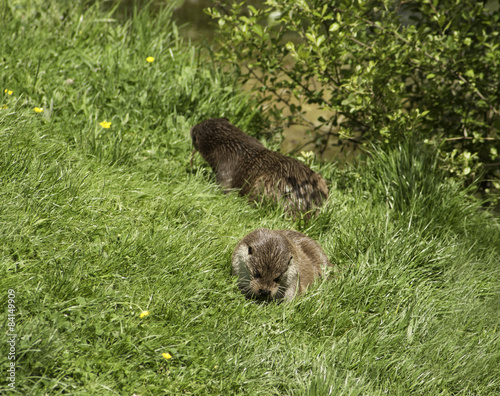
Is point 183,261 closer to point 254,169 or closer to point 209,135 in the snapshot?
point 254,169

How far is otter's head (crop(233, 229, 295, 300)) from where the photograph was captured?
12.1 feet

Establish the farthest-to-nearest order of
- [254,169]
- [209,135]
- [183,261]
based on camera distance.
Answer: [209,135], [254,169], [183,261]

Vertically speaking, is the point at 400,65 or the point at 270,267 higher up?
the point at 400,65

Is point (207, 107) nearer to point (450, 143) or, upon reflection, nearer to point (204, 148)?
point (204, 148)

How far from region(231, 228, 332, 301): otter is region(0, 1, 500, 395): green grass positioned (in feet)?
0.31

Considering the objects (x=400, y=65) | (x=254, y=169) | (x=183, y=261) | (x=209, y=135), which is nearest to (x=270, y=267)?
(x=183, y=261)

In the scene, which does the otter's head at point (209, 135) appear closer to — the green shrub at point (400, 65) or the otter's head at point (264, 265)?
the green shrub at point (400, 65)

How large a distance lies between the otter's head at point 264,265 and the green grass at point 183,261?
0.33ft

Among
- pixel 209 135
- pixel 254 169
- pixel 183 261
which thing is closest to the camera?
pixel 183 261

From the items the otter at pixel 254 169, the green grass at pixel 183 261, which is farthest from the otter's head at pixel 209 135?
the green grass at pixel 183 261

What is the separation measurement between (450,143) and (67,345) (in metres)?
4.51

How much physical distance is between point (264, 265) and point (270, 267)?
46 mm

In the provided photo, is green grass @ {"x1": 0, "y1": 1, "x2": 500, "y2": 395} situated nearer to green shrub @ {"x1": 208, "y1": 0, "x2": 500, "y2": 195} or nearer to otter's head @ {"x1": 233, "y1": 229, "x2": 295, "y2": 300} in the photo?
otter's head @ {"x1": 233, "y1": 229, "x2": 295, "y2": 300}

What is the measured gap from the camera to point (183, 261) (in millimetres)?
3711
